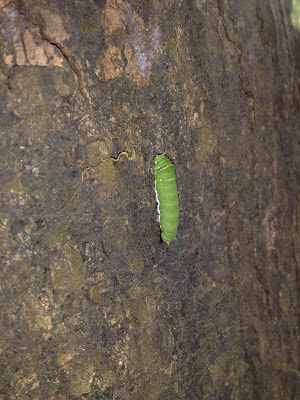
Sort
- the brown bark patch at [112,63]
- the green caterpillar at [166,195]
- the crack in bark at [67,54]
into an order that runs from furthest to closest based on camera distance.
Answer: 1. the green caterpillar at [166,195]
2. the brown bark patch at [112,63]
3. the crack in bark at [67,54]

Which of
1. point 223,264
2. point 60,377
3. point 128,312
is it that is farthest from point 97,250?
point 223,264

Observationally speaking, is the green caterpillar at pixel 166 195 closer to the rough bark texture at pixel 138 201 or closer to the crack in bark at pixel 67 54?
the rough bark texture at pixel 138 201

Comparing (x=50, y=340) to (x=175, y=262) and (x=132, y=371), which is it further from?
(x=175, y=262)

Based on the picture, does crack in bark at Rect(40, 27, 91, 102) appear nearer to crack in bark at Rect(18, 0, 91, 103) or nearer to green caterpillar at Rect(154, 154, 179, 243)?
crack in bark at Rect(18, 0, 91, 103)

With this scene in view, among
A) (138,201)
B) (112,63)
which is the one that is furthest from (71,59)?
(138,201)

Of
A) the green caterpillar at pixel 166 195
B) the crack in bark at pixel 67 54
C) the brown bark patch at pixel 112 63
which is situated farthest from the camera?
the green caterpillar at pixel 166 195

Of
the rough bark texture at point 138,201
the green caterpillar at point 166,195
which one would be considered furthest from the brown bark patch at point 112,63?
the green caterpillar at point 166,195

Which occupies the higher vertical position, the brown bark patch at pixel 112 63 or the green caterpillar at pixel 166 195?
the brown bark patch at pixel 112 63
